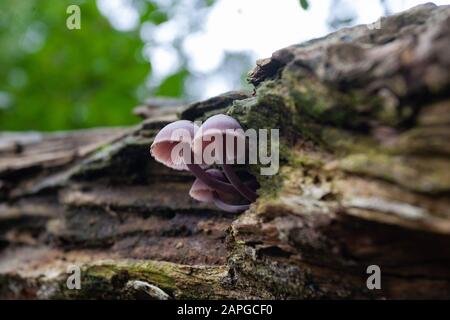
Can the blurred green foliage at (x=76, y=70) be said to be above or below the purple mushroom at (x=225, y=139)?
above

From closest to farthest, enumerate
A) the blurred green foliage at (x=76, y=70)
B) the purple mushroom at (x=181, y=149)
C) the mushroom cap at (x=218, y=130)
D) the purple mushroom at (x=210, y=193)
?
the mushroom cap at (x=218, y=130) < the purple mushroom at (x=181, y=149) < the purple mushroom at (x=210, y=193) < the blurred green foliage at (x=76, y=70)

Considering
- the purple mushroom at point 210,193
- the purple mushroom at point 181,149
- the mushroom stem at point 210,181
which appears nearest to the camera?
the purple mushroom at point 181,149

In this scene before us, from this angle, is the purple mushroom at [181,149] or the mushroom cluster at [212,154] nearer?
the mushroom cluster at [212,154]

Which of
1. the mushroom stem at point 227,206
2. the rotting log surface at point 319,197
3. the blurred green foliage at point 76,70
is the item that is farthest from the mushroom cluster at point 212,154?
the blurred green foliage at point 76,70

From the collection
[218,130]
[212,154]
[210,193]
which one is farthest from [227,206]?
[218,130]

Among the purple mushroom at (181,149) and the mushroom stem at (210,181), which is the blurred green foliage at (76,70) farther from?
the mushroom stem at (210,181)

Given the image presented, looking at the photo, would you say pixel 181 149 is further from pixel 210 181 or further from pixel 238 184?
pixel 238 184

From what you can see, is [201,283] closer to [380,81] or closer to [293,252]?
[293,252]
